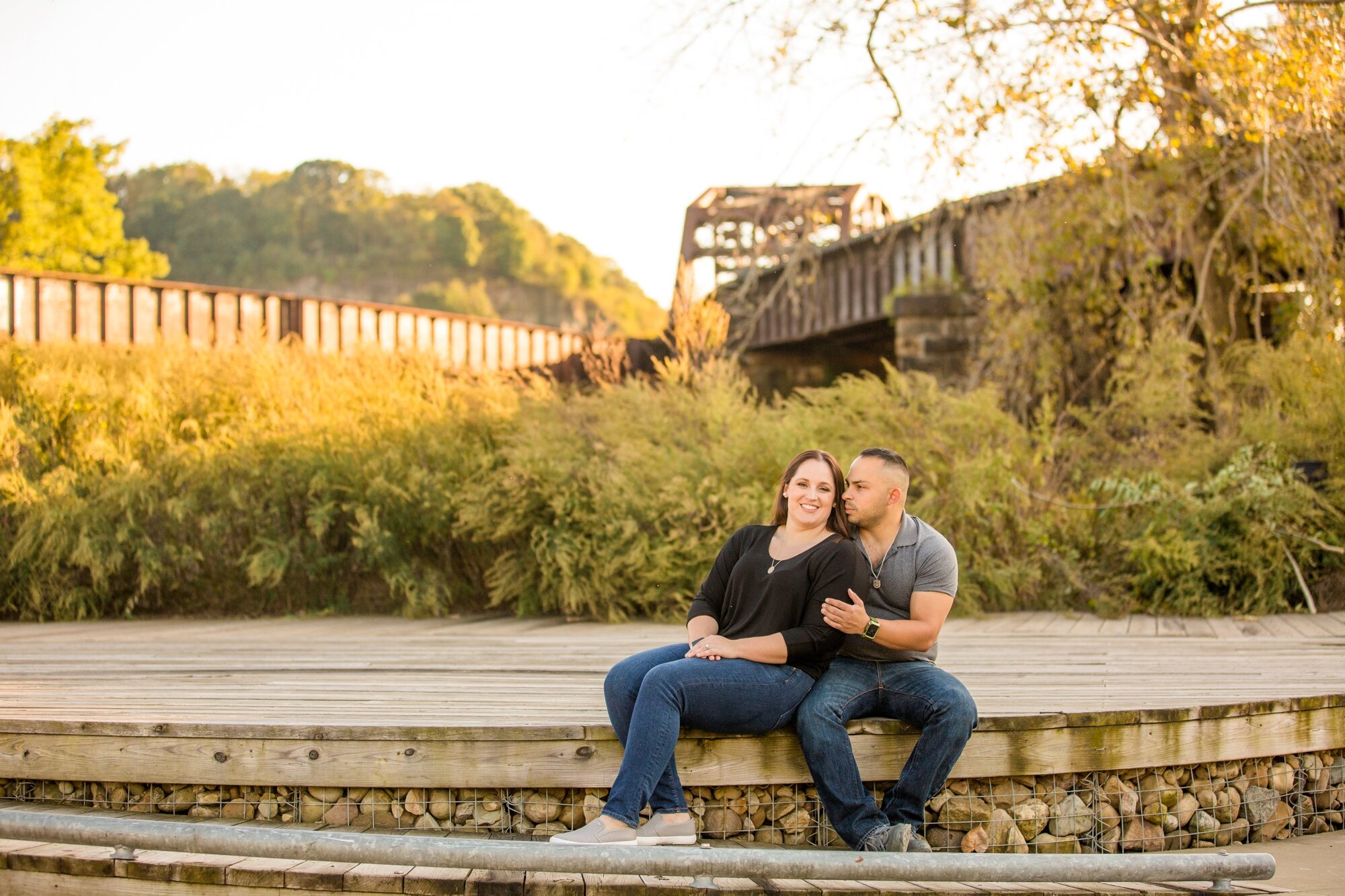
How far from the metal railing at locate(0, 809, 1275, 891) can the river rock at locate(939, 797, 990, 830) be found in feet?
2.47

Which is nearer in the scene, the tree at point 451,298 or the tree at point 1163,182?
the tree at point 1163,182

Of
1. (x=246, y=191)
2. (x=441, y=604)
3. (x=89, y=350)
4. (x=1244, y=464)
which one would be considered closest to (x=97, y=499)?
(x=441, y=604)

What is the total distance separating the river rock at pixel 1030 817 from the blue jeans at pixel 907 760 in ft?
1.23

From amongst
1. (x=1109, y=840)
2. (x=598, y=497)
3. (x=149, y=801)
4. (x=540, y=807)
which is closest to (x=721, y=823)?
(x=540, y=807)

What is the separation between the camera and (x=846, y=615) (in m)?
3.60

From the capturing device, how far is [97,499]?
8336 mm

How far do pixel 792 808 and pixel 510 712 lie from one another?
1016 mm

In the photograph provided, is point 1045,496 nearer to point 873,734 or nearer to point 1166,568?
point 1166,568

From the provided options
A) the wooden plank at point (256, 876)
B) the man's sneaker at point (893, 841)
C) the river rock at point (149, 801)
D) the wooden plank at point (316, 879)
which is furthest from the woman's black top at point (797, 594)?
the river rock at point (149, 801)

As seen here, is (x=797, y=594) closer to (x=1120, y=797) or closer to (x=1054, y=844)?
(x=1054, y=844)

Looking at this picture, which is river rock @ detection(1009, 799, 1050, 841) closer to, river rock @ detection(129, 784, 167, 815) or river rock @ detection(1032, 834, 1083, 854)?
river rock @ detection(1032, 834, 1083, 854)

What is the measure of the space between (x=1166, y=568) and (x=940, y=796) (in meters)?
4.61

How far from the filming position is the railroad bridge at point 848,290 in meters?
12.8

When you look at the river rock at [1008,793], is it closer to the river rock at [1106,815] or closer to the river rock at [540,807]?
the river rock at [1106,815]
